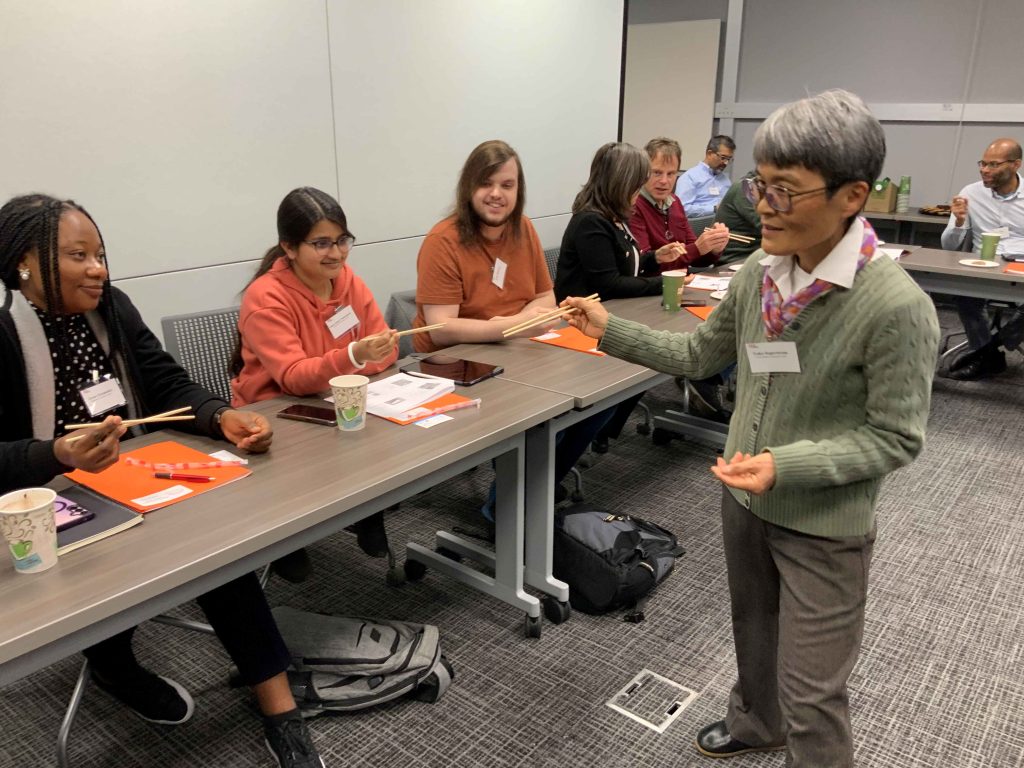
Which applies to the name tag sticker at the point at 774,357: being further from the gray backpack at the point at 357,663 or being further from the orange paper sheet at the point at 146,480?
the gray backpack at the point at 357,663

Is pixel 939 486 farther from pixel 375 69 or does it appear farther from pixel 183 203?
pixel 183 203

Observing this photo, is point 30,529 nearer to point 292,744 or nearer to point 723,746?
→ point 292,744

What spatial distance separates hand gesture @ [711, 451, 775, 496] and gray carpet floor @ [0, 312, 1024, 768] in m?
0.92

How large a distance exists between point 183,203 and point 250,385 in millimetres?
1052

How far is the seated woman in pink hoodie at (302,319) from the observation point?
1.97 m

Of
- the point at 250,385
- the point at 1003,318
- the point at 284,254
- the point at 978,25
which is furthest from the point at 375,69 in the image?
the point at 978,25

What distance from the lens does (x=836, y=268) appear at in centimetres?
121

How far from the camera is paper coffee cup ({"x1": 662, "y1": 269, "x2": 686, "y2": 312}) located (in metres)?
2.84

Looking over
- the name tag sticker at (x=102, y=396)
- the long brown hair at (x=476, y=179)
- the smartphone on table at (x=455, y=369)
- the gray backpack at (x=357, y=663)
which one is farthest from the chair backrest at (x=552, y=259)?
the name tag sticker at (x=102, y=396)

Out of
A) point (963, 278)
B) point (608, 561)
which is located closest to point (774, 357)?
point (608, 561)

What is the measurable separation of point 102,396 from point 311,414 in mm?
453

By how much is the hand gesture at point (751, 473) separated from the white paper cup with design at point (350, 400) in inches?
33.4

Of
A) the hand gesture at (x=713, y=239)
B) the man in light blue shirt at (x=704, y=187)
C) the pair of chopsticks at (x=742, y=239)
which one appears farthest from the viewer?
Result: the man in light blue shirt at (x=704, y=187)

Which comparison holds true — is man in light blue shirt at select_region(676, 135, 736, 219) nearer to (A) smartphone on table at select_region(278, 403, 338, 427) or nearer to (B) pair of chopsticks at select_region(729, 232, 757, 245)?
(B) pair of chopsticks at select_region(729, 232, 757, 245)
